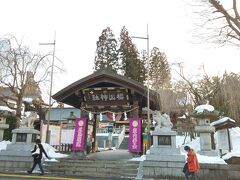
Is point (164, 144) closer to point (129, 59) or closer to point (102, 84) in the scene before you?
point (102, 84)

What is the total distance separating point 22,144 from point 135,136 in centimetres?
672

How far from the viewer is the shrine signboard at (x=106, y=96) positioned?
16969 mm

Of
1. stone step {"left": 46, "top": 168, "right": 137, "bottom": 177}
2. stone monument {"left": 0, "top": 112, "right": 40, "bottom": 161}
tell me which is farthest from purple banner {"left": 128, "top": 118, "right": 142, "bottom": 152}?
stone monument {"left": 0, "top": 112, "right": 40, "bottom": 161}

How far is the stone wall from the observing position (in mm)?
11711

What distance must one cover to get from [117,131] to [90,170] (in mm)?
19085

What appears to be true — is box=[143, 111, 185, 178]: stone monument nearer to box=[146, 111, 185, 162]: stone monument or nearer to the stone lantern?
box=[146, 111, 185, 162]: stone monument

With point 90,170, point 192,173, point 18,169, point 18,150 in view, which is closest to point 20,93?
point 18,150

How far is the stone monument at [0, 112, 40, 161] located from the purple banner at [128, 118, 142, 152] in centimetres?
579

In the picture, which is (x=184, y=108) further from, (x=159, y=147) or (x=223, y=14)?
(x=223, y=14)

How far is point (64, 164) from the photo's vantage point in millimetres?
13703

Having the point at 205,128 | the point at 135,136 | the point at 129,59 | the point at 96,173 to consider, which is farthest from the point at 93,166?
the point at 129,59

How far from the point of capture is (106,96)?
56.5ft

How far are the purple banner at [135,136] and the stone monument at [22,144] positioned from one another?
5.79 metres

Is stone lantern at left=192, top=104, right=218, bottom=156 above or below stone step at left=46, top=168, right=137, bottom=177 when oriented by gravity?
above
